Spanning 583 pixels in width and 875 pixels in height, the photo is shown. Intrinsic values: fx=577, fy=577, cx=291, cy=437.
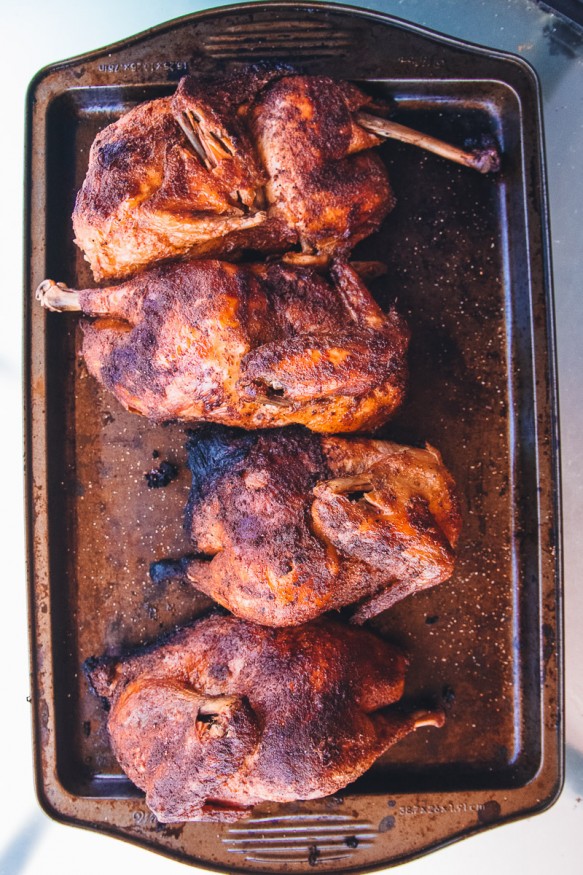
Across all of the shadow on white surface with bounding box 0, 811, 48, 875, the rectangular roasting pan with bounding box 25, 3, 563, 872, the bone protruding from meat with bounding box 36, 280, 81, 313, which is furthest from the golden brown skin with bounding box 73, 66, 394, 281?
the shadow on white surface with bounding box 0, 811, 48, 875

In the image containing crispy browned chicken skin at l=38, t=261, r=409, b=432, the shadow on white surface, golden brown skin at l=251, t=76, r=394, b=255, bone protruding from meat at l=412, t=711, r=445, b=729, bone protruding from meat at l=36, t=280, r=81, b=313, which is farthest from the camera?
the shadow on white surface

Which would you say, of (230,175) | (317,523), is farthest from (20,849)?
(230,175)

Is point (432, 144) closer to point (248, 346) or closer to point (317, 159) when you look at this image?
point (317, 159)

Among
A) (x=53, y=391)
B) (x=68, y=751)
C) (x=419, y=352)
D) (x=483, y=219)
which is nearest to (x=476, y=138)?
(x=483, y=219)

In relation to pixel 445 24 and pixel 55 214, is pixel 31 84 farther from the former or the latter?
pixel 445 24

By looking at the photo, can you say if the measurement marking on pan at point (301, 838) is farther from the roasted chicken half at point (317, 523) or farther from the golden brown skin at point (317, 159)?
the golden brown skin at point (317, 159)

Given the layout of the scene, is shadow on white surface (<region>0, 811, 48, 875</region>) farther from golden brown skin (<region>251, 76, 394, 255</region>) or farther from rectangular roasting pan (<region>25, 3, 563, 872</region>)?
golden brown skin (<region>251, 76, 394, 255</region>)
